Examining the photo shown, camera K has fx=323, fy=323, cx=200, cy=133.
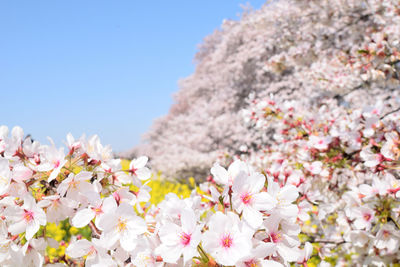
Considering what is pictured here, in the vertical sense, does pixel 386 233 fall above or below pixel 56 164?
below

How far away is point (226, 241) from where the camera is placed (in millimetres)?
963

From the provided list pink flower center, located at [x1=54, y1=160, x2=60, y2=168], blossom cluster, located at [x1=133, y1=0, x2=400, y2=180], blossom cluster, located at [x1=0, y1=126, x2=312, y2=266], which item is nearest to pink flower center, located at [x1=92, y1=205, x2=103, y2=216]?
blossom cluster, located at [x1=0, y1=126, x2=312, y2=266]

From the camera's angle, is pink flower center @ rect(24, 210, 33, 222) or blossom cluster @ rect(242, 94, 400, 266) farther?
blossom cluster @ rect(242, 94, 400, 266)

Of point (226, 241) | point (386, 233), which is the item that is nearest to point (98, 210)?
point (226, 241)

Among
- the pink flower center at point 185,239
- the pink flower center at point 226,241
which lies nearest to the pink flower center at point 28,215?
the pink flower center at point 185,239

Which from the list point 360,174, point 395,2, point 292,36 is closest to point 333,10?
point 292,36

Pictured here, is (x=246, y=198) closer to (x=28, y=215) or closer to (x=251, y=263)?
(x=251, y=263)

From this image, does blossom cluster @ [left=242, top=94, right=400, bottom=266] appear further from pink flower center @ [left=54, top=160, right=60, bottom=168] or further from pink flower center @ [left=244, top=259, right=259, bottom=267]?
pink flower center @ [left=54, top=160, right=60, bottom=168]

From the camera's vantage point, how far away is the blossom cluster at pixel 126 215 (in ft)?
3.17

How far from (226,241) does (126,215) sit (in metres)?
0.37

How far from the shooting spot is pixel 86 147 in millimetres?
1408

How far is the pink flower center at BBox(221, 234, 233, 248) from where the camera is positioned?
0.95 m

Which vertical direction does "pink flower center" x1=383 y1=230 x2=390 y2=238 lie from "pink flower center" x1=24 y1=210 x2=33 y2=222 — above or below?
below

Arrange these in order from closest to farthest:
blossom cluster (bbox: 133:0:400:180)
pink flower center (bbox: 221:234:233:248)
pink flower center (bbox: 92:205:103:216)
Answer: pink flower center (bbox: 221:234:233:248), pink flower center (bbox: 92:205:103:216), blossom cluster (bbox: 133:0:400:180)
